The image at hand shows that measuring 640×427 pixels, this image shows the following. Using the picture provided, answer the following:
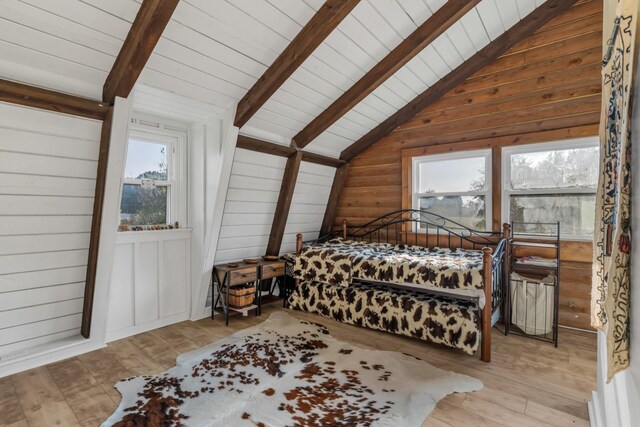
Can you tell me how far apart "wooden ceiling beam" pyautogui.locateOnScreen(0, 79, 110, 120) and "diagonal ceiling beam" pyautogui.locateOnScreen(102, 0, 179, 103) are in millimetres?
103

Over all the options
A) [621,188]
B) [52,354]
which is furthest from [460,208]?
[52,354]

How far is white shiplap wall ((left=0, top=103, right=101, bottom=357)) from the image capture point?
6.66ft

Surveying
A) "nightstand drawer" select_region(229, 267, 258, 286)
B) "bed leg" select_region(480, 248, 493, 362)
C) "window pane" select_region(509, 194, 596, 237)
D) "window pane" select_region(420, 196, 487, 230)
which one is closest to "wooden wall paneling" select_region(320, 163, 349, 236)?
"window pane" select_region(420, 196, 487, 230)

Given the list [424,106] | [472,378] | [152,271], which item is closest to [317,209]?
[424,106]

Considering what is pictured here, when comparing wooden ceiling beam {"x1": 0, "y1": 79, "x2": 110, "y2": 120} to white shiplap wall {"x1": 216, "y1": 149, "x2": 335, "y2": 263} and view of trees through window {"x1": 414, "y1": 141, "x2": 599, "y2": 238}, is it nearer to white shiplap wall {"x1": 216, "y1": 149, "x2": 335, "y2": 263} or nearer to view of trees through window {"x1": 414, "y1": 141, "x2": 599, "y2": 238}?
white shiplap wall {"x1": 216, "y1": 149, "x2": 335, "y2": 263}

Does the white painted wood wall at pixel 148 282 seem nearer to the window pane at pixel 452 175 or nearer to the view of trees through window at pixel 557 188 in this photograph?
the window pane at pixel 452 175

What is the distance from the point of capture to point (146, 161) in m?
3.04

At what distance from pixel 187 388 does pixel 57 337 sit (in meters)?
1.27

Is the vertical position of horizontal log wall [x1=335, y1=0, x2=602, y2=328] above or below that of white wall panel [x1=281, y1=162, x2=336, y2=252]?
above

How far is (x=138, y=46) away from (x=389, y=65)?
1949 mm

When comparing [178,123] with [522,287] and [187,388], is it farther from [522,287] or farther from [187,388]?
[522,287]

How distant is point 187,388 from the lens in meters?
2.05

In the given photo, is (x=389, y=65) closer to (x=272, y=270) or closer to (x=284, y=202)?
(x=284, y=202)

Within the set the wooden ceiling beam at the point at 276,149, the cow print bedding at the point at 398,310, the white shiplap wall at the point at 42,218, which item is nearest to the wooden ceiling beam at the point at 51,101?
the white shiplap wall at the point at 42,218
